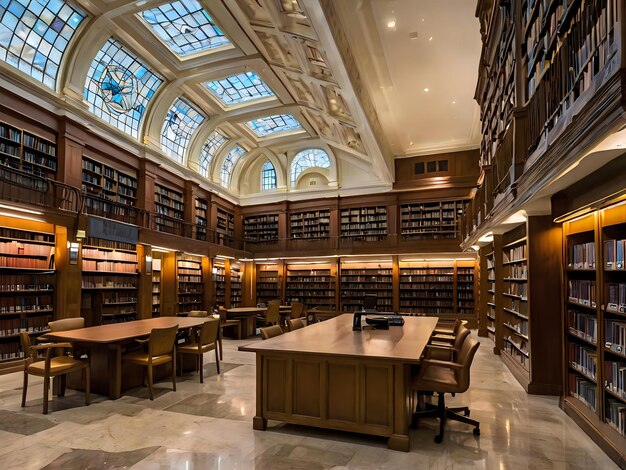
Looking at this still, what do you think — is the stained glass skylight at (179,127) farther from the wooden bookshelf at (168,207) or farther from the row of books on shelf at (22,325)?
the row of books on shelf at (22,325)

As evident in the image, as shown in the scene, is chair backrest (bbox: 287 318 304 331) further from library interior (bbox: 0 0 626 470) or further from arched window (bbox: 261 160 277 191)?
arched window (bbox: 261 160 277 191)

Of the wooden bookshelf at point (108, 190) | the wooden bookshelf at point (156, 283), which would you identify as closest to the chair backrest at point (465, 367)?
the wooden bookshelf at point (108, 190)

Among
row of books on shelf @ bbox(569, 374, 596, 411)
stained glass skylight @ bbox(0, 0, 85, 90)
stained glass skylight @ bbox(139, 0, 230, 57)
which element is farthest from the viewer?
stained glass skylight @ bbox(139, 0, 230, 57)

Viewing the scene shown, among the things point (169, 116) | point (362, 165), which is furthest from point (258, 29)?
point (362, 165)

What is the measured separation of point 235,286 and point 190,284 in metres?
2.73

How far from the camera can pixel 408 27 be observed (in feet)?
24.8

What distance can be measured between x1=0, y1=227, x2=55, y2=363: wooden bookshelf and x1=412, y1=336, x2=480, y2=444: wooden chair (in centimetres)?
648

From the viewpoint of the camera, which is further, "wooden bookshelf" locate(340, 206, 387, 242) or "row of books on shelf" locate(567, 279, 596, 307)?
"wooden bookshelf" locate(340, 206, 387, 242)

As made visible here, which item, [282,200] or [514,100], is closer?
[514,100]

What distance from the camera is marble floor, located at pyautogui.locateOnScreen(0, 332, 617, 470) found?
2826mm

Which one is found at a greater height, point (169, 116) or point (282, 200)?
point (169, 116)

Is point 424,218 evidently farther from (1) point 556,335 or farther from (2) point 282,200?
(1) point 556,335

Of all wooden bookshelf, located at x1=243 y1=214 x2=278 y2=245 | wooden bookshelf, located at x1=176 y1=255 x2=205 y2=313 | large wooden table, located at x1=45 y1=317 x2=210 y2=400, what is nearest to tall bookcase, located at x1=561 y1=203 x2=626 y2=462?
large wooden table, located at x1=45 y1=317 x2=210 y2=400

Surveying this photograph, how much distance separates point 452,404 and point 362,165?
1120 cm
